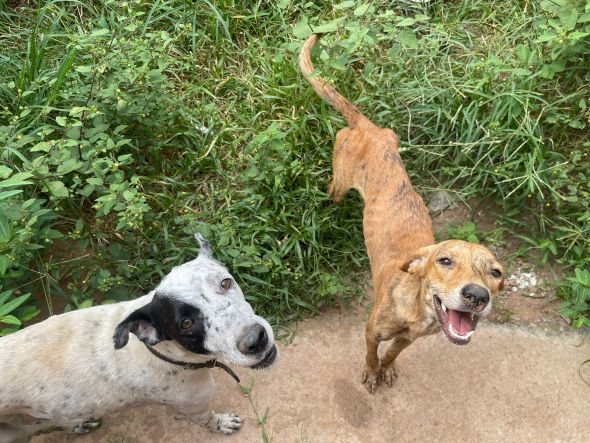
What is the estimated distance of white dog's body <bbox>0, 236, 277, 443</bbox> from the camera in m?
2.70

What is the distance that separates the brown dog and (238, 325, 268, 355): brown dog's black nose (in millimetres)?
968

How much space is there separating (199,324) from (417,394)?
6.64 ft

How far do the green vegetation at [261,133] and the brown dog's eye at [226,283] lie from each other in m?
0.95

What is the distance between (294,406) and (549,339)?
2181 mm

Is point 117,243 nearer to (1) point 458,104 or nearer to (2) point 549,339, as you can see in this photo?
(1) point 458,104

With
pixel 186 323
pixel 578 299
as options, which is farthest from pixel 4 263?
pixel 578 299

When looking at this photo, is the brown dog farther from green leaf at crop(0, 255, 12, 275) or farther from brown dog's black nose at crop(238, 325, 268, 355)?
green leaf at crop(0, 255, 12, 275)

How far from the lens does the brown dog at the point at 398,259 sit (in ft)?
9.25

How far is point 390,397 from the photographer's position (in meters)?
3.82

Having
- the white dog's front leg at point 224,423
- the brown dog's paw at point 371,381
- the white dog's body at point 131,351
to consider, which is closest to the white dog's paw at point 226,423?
the white dog's front leg at point 224,423

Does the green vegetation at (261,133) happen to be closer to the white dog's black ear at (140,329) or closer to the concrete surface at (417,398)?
the concrete surface at (417,398)

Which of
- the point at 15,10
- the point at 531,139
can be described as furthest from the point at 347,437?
the point at 15,10

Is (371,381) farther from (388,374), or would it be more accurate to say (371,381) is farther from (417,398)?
(417,398)

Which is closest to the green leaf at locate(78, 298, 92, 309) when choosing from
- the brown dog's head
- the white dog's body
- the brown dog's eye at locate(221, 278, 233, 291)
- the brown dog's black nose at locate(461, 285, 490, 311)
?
the white dog's body
